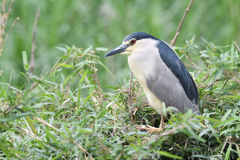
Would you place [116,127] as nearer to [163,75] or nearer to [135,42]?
[163,75]

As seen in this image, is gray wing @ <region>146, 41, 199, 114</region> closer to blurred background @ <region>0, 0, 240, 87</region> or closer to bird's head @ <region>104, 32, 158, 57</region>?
bird's head @ <region>104, 32, 158, 57</region>

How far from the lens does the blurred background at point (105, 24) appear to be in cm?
427

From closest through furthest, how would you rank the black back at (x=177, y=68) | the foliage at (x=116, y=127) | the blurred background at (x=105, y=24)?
the foliage at (x=116, y=127)
the black back at (x=177, y=68)
the blurred background at (x=105, y=24)

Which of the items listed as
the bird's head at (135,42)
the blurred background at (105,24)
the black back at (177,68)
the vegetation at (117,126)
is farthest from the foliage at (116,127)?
the blurred background at (105,24)

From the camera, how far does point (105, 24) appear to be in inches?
181

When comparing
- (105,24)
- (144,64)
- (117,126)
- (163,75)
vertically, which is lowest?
(117,126)

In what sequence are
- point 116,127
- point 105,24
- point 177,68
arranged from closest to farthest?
point 116,127, point 177,68, point 105,24

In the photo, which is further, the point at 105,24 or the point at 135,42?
the point at 105,24

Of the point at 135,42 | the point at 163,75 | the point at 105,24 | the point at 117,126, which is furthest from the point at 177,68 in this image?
the point at 105,24

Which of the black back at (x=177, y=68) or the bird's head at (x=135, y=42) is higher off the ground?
the bird's head at (x=135, y=42)

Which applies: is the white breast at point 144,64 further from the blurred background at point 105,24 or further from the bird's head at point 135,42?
the blurred background at point 105,24

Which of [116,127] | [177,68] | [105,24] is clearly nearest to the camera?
[116,127]

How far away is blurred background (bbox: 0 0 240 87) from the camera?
4.27m

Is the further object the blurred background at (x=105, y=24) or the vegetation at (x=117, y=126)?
the blurred background at (x=105, y=24)
